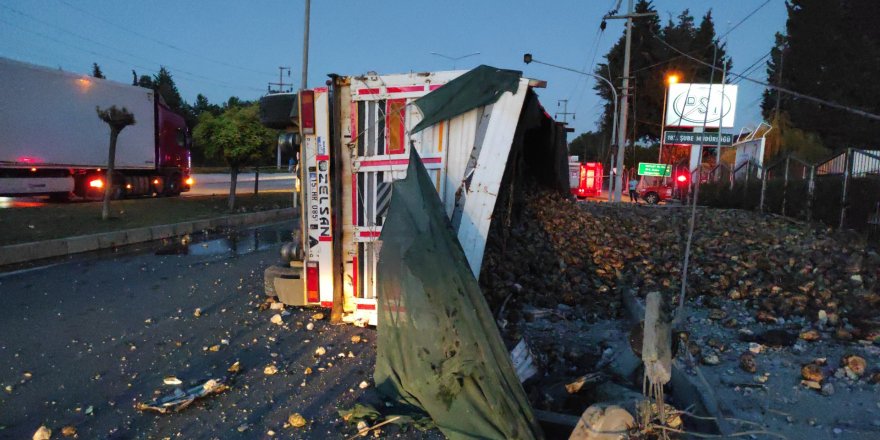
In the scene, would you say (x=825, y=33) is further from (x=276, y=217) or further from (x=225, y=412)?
(x=225, y=412)

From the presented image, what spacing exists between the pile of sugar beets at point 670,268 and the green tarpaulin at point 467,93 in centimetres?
156

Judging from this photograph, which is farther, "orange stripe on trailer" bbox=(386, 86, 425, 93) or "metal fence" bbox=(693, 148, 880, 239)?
"metal fence" bbox=(693, 148, 880, 239)

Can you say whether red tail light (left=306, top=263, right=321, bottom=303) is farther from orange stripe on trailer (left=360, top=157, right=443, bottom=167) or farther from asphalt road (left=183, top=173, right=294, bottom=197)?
asphalt road (left=183, top=173, right=294, bottom=197)

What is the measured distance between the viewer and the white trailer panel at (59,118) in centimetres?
1378

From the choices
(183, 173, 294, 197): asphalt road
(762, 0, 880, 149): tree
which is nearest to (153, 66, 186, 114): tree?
(183, 173, 294, 197): asphalt road

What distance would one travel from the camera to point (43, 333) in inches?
183

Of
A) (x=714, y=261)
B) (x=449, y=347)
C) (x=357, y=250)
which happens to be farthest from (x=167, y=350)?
(x=714, y=261)

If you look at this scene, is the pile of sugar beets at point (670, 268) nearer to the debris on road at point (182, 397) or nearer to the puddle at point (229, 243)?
the debris on road at point (182, 397)

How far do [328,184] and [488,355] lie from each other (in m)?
2.33

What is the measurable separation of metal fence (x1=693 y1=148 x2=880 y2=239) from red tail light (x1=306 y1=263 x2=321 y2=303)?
723 centimetres

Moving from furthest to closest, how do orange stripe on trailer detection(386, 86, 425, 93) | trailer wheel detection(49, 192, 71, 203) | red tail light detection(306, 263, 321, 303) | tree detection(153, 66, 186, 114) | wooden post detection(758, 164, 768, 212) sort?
tree detection(153, 66, 186, 114) → trailer wheel detection(49, 192, 71, 203) → wooden post detection(758, 164, 768, 212) → red tail light detection(306, 263, 321, 303) → orange stripe on trailer detection(386, 86, 425, 93)

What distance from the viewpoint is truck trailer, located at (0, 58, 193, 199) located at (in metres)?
13.9

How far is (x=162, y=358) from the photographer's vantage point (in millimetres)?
4086

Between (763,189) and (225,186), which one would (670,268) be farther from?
(225,186)
